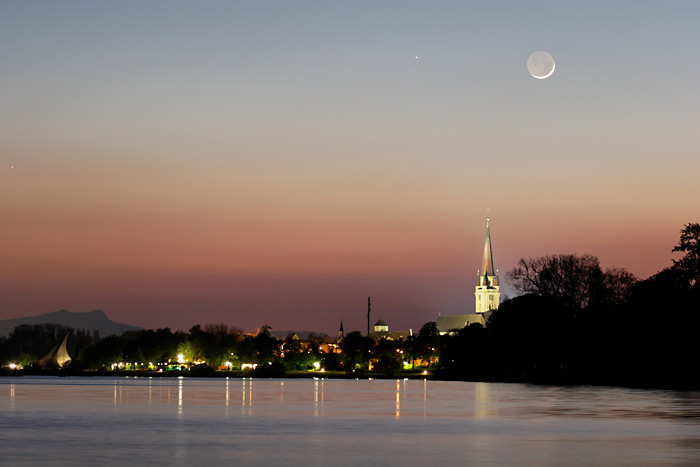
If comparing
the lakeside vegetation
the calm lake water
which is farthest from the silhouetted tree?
the calm lake water

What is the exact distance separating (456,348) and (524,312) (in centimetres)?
4407

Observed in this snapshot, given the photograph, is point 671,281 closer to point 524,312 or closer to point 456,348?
point 524,312

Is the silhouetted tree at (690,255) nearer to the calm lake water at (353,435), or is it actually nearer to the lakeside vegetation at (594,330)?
the lakeside vegetation at (594,330)

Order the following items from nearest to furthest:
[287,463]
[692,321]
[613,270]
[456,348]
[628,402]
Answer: [287,463]
[628,402]
[692,321]
[613,270]
[456,348]

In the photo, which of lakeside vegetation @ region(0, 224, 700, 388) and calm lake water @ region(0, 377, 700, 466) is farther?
lakeside vegetation @ region(0, 224, 700, 388)

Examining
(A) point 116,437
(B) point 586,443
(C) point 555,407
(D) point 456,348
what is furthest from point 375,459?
(D) point 456,348

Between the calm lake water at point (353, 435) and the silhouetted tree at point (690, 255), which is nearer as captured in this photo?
the calm lake water at point (353, 435)

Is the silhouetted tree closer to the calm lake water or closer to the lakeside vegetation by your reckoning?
the lakeside vegetation

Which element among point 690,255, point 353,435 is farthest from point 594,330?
point 353,435

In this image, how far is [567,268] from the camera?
448ft

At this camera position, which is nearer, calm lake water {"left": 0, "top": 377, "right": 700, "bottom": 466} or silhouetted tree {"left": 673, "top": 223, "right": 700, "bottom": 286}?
calm lake water {"left": 0, "top": 377, "right": 700, "bottom": 466}

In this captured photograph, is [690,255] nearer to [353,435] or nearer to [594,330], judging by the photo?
[594,330]

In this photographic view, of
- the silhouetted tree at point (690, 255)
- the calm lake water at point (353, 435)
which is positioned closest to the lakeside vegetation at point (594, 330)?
the silhouetted tree at point (690, 255)

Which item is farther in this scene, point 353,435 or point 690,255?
point 690,255
